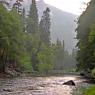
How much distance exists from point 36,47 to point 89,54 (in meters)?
53.1

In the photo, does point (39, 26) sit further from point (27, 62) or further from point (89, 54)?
point (89, 54)

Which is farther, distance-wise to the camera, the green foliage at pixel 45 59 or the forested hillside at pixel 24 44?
the green foliage at pixel 45 59

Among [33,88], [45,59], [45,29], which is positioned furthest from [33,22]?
[33,88]

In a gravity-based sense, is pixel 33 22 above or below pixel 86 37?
above

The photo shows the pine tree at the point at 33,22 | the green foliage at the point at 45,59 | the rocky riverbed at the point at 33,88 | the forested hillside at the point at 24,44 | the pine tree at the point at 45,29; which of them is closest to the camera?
the rocky riverbed at the point at 33,88

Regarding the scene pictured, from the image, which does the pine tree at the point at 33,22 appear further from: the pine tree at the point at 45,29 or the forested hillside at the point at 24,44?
the pine tree at the point at 45,29

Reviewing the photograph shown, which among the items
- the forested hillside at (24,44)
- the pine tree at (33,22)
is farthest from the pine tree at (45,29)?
the pine tree at (33,22)

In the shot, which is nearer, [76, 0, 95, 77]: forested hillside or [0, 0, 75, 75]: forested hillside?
[76, 0, 95, 77]: forested hillside

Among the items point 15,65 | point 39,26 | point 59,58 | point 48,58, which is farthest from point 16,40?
point 59,58

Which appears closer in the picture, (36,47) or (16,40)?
(16,40)

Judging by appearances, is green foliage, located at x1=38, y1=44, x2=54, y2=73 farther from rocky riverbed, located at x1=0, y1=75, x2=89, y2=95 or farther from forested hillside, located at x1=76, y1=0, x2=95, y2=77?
rocky riverbed, located at x1=0, y1=75, x2=89, y2=95

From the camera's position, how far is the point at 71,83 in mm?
48375

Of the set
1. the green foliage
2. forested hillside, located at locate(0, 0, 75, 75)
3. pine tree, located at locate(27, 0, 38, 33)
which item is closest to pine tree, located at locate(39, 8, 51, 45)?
forested hillside, located at locate(0, 0, 75, 75)

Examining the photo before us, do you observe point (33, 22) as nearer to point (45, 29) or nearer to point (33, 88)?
point (45, 29)
